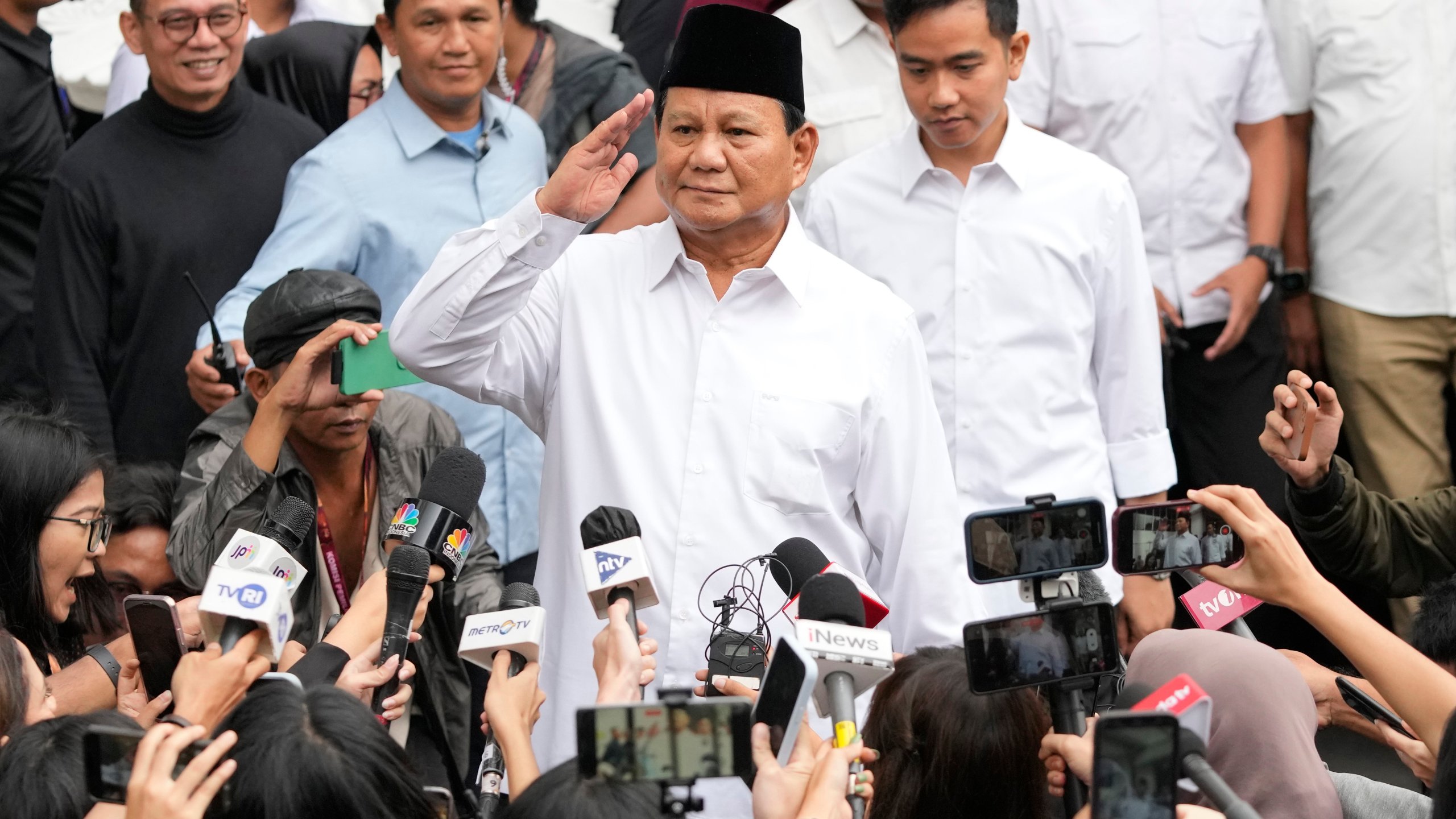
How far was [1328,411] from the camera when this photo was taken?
3.32 m

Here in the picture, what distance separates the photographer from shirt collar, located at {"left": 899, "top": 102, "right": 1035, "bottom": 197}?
4457 millimetres

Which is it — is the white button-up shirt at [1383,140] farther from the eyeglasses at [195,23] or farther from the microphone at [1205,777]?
the microphone at [1205,777]

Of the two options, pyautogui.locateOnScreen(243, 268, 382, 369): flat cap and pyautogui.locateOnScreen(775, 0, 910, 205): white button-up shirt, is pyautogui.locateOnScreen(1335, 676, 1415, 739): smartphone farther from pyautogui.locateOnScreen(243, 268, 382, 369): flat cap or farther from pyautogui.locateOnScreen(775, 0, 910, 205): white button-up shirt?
pyautogui.locateOnScreen(775, 0, 910, 205): white button-up shirt

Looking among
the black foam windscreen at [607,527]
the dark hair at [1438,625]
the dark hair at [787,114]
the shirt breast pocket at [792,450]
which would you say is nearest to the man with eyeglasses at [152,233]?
the dark hair at [787,114]

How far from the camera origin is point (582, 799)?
219 centimetres

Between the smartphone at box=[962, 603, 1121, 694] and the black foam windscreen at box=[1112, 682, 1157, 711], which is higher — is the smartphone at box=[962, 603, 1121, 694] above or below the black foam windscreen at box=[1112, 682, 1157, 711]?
above

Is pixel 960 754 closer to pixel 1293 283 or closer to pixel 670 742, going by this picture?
pixel 670 742

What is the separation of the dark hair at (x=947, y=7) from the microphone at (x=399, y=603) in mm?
2361

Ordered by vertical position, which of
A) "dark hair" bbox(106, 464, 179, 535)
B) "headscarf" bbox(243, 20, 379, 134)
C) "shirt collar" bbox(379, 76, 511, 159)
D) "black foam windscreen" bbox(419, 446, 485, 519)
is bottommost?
"black foam windscreen" bbox(419, 446, 485, 519)

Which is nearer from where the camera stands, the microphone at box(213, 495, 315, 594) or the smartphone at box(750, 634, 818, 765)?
the smartphone at box(750, 634, 818, 765)

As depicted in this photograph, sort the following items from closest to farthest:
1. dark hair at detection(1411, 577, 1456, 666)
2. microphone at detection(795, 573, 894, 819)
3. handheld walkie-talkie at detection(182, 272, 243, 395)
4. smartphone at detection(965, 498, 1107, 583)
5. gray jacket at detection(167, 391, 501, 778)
Answer: microphone at detection(795, 573, 894, 819)
smartphone at detection(965, 498, 1107, 583)
dark hair at detection(1411, 577, 1456, 666)
gray jacket at detection(167, 391, 501, 778)
handheld walkie-talkie at detection(182, 272, 243, 395)

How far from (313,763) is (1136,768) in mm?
1100

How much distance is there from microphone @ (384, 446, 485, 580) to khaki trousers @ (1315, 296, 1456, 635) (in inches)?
140

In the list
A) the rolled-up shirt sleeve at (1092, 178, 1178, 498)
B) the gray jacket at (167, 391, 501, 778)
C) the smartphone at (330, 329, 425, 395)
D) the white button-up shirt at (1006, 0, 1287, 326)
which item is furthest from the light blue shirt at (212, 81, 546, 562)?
the white button-up shirt at (1006, 0, 1287, 326)
